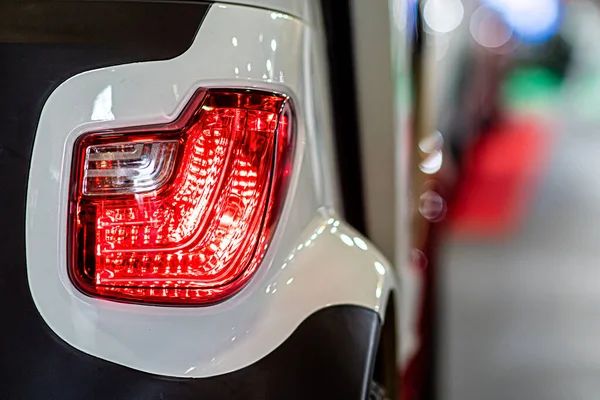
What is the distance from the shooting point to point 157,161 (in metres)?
0.86

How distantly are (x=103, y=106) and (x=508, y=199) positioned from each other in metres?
6.81

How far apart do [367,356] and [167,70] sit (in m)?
0.43

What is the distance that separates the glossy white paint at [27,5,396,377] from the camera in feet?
2.71

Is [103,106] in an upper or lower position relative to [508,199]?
upper

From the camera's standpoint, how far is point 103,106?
2.71 feet

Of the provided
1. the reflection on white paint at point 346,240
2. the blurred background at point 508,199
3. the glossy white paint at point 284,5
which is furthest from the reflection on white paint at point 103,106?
the blurred background at point 508,199

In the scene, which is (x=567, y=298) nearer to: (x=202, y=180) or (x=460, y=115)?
(x=202, y=180)

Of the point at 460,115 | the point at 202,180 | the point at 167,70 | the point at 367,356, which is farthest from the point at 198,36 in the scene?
the point at 460,115

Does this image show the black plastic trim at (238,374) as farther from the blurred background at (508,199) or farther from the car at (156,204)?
the blurred background at (508,199)

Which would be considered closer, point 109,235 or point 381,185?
point 109,235

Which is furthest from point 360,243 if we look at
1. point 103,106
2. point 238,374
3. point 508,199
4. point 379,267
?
point 508,199

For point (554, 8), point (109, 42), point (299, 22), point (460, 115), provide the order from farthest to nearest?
point (554, 8) < point (460, 115) < point (299, 22) < point (109, 42)

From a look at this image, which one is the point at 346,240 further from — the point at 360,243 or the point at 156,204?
the point at 156,204

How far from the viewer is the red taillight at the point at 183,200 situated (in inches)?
33.4
